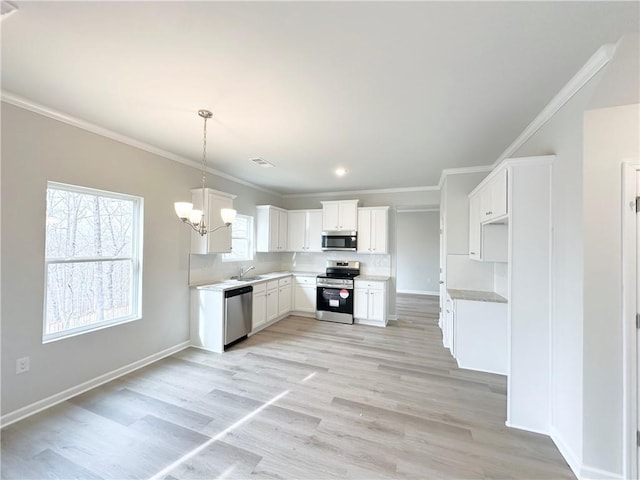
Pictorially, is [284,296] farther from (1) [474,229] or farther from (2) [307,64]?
(2) [307,64]

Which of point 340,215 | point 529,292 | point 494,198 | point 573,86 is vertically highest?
point 573,86

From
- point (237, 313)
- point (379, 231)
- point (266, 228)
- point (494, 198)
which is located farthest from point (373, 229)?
point (237, 313)

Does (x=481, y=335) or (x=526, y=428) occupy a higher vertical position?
(x=481, y=335)

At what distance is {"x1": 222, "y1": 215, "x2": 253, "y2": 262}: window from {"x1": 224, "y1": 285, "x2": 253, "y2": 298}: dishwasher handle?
0.83 m

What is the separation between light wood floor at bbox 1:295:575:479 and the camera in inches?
70.7

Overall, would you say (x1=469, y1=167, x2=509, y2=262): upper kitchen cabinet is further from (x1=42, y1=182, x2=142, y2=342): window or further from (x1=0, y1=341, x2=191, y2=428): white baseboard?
(x1=0, y1=341, x2=191, y2=428): white baseboard

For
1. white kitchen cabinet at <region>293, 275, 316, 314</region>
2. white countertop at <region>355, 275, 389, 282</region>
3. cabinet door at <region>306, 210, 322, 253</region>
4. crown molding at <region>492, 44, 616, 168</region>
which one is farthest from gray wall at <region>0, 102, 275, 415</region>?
crown molding at <region>492, 44, 616, 168</region>

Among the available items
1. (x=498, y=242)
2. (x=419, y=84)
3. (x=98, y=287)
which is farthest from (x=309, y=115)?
(x=98, y=287)

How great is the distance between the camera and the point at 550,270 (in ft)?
7.08

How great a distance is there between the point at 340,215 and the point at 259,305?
8.09 ft

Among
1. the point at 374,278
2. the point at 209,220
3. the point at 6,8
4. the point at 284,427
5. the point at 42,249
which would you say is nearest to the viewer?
the point at 6,8

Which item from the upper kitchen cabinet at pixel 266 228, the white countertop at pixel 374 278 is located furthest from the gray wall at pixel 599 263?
the upper kitchen cabinet at pixel 266 228

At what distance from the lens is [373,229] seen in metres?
5.32

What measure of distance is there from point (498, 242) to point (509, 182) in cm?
121
